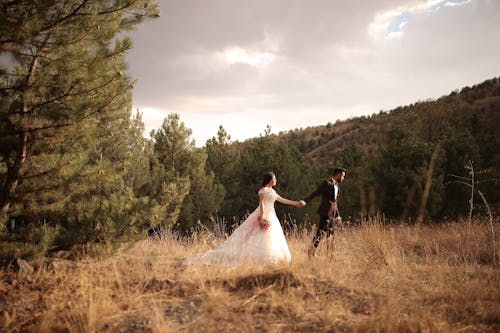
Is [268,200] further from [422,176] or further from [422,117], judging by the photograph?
[422,117]

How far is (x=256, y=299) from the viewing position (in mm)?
3816

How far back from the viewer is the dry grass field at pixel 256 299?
3119 millimetres

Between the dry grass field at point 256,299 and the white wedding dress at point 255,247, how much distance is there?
1.58 ft

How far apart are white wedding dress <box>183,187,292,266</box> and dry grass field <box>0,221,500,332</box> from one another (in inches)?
18.9

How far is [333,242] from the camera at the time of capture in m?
6.19

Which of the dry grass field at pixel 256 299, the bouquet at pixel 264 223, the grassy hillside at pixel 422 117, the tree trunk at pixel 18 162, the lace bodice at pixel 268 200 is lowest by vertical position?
the dry grass field at pixel 256 299

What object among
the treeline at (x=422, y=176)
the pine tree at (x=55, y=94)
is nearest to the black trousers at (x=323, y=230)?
the pine tree at (x=55, y=94)

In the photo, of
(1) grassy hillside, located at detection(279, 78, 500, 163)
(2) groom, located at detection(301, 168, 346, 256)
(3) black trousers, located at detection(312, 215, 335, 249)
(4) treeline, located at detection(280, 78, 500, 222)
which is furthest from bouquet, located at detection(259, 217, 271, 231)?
A: (1) grassy hillside, located at detection(279, 78, 500, 163)

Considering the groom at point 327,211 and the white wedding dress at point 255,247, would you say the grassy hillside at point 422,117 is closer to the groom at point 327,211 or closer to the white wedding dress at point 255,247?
the groom at point 327,211

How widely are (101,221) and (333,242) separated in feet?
13.6

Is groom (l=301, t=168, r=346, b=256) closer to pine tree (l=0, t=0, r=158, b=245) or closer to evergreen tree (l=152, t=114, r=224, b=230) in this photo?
pine tree (l=0, t=0, r=158, b=245)

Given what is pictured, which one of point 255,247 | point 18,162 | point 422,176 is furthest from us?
point 422,176

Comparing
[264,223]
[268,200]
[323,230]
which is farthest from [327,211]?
[264,223]

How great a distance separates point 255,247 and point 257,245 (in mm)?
50
